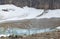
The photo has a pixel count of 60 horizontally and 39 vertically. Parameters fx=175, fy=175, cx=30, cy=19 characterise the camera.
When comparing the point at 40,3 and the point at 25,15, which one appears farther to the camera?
the point at 40,3

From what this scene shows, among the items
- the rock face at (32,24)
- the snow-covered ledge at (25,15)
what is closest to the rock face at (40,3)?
the snow-covered ledge at (25,15)

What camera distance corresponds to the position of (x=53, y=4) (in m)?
9.59

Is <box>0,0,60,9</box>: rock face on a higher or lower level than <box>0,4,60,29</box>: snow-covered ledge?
higher

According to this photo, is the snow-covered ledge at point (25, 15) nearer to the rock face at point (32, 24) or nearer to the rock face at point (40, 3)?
the rock face at point (32, 24)

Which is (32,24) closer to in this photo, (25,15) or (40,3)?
(25,15)

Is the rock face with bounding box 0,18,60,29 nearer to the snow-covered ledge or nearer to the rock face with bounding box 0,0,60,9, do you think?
the snow-covered ledge

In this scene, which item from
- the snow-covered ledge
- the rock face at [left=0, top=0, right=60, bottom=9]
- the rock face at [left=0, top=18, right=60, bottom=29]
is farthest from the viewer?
the rock face at [left=0, top=0, right=60, bottom=9]

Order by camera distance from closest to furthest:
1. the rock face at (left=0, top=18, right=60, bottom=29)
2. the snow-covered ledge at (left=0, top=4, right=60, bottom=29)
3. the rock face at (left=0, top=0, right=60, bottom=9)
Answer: the rock face at (left=0, top=18, right=60, bottom=29)
the snow-covered ledge at (left=0, top=4, right=60, bottom=29)
the rock face at (left=0, top=0, right=60, bottom=9)

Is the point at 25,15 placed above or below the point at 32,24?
below

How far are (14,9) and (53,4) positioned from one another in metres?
2.24

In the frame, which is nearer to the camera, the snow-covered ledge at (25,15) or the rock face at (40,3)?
the snow-covered ledge at (25,15)

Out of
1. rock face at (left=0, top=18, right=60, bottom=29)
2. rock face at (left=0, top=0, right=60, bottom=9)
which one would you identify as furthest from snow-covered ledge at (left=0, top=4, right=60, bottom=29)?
rock face at (left=0, top=0, right=60, bottom=9)

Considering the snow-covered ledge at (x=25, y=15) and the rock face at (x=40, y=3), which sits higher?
the rock face at (x=40, y=3)

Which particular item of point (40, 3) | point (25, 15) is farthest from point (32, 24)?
point (40, 3)
